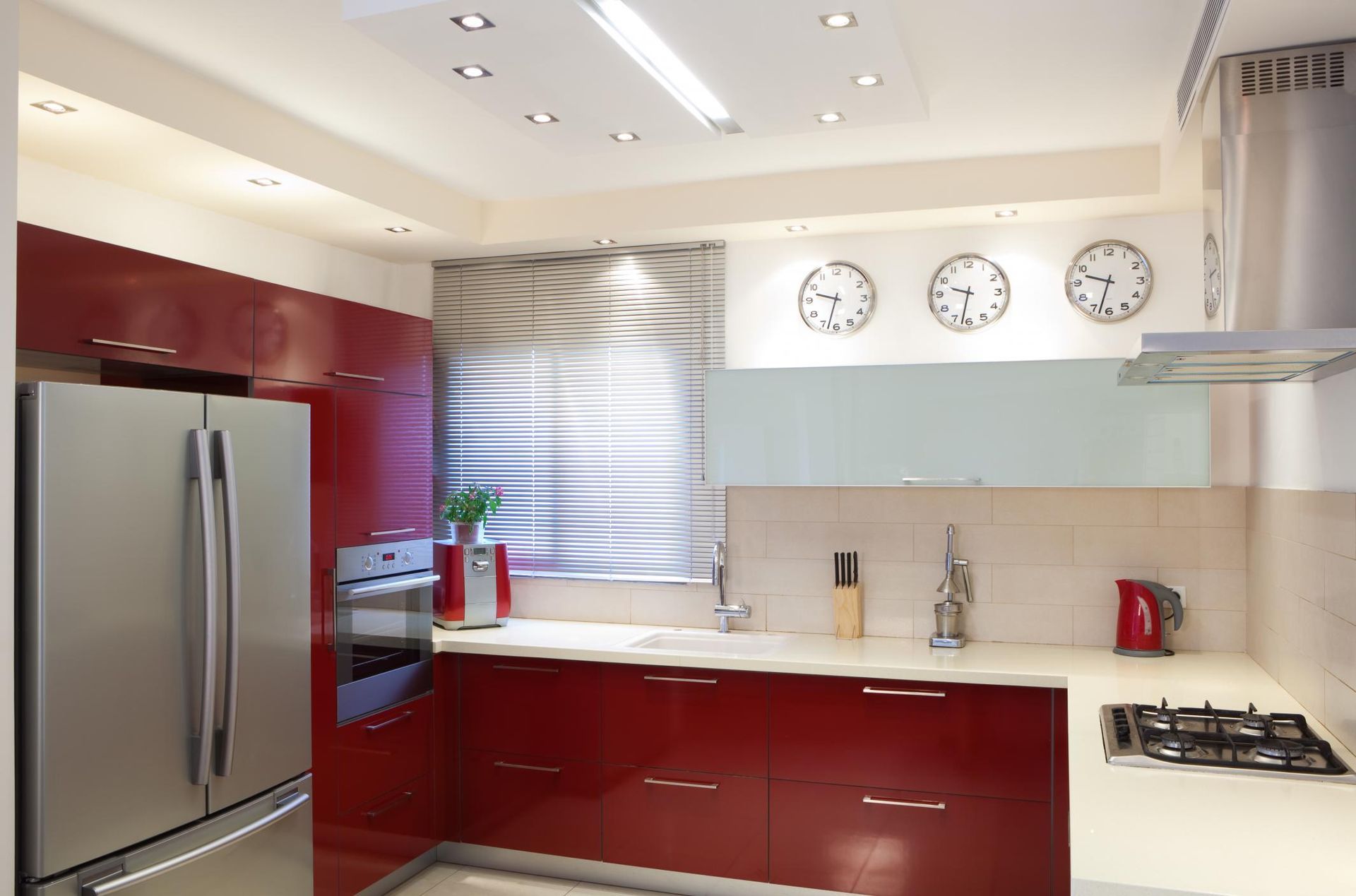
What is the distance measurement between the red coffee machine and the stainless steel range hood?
2.70m

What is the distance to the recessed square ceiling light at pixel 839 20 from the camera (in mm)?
2053

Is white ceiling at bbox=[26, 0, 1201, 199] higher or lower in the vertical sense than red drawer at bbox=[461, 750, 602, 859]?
higher

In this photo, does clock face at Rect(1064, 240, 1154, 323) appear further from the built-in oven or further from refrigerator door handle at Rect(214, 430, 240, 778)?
refrigerator door handle at Rect(214, 430, 240, 778)

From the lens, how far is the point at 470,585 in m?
4.15

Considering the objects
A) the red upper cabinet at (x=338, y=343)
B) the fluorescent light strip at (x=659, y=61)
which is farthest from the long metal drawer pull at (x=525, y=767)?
the fluorescent light strip at (x=659, y=61)

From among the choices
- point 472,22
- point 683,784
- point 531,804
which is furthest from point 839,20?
point 531,804

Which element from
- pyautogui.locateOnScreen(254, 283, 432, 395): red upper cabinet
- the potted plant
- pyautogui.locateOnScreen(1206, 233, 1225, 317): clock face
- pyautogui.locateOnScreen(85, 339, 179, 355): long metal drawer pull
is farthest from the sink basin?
pyautogui.locateOnScreen(1206, 233, 1225, 317): clock face

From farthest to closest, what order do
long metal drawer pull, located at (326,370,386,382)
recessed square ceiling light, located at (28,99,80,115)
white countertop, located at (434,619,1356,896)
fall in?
long metal drawer pull, located at (326,370,386,382), recessed square ceiling light, located at (28,99,80,115), white countertop, located at (434,619,1356,896)

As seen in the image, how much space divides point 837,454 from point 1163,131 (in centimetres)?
150

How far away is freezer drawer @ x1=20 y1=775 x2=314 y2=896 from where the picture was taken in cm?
240

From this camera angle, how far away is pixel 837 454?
3.77m

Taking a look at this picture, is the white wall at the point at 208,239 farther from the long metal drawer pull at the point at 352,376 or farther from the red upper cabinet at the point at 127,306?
the long metal drawer pull at the point at 352,376

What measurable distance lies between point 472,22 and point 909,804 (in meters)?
2.71

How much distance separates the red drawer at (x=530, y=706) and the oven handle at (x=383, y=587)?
1.21 ft
